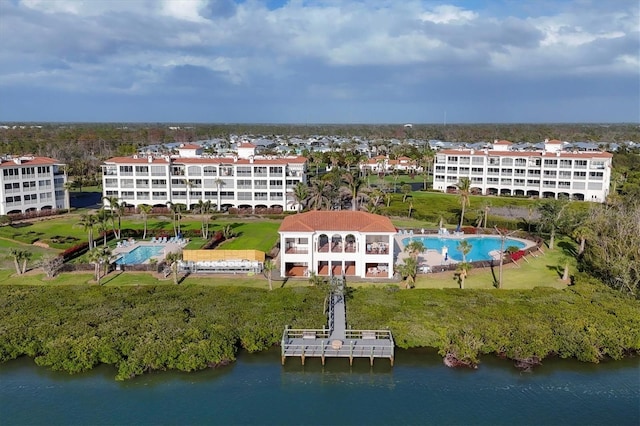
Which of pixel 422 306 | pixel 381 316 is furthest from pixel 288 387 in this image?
pixel 422 306

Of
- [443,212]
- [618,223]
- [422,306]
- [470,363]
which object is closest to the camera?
[470,363]

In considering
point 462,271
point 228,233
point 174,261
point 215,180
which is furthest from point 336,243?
point 215,180

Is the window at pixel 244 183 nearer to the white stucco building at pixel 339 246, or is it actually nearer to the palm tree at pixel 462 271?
the white stucco building at pixel 339 246

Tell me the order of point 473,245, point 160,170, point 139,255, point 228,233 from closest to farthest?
point 139,255 → point 473,245 → point 228,233 → point 160,170

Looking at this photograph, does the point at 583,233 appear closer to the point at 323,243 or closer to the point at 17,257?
the point at 323,243

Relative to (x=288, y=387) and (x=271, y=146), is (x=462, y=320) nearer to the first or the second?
(x=288, y=387)

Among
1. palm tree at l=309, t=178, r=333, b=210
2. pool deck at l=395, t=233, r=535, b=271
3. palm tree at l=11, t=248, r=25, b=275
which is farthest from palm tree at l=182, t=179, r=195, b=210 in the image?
palm tree at l=11, t=248, r=25, b=275

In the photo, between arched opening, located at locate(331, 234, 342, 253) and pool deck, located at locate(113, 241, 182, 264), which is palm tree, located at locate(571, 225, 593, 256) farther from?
pool deck, located at locate(113, 241, 182, 264)
